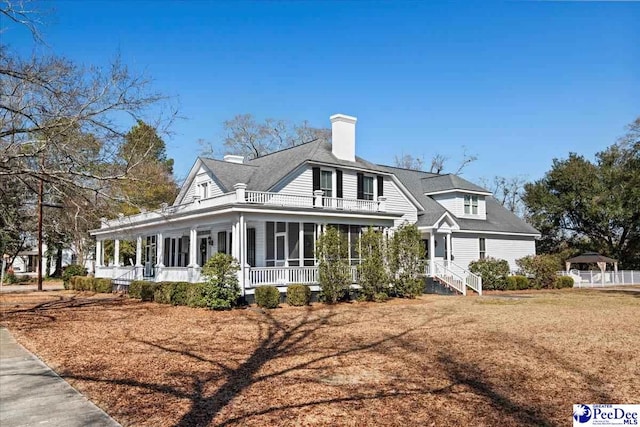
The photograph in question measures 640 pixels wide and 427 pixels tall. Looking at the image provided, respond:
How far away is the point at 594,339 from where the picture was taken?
11258 mm

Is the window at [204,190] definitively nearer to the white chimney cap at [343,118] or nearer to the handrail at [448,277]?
the white chimney cap at [343,118]

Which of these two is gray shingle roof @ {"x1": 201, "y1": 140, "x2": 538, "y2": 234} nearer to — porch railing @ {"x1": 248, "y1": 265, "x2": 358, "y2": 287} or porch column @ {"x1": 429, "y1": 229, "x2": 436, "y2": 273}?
porch column @ {"x1": 429, "y1": 229, "x2": 436, "y2": 273}

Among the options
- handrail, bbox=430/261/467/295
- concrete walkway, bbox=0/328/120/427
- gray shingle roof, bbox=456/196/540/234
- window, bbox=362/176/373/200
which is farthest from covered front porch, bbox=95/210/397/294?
concrete walkway, bbox=0/328/120/427

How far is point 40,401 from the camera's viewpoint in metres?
6.57

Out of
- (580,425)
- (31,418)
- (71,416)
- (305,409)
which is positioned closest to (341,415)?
(305,409)

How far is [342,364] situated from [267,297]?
30.2 feet

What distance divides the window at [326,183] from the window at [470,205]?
36.3 ft

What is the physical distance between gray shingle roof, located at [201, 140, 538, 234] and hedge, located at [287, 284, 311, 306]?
17.5ft

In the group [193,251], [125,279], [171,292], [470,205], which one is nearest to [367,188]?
[470,205]

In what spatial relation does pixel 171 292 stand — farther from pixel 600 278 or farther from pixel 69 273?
pixel 600 278

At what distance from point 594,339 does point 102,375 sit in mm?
10185

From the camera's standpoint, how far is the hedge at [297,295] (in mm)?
18578

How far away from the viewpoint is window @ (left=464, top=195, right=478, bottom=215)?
1239 inches

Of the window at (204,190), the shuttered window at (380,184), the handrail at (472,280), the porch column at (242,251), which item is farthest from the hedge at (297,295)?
the handrail at (472,280)
